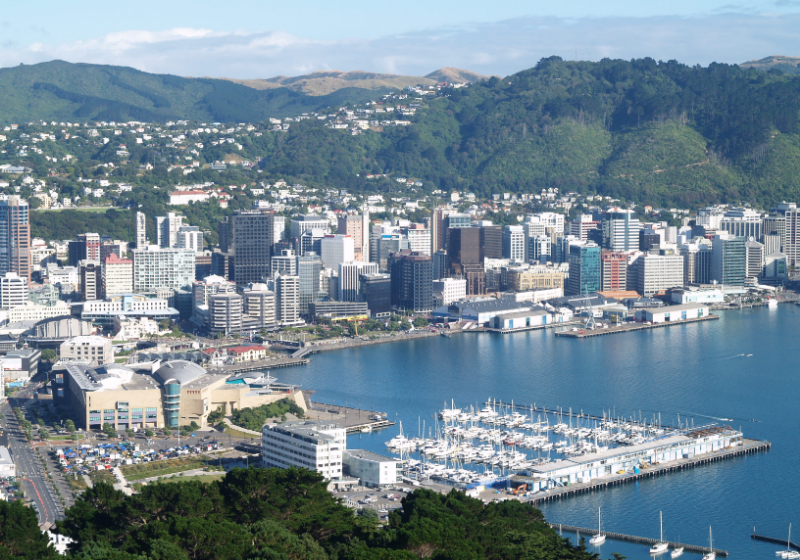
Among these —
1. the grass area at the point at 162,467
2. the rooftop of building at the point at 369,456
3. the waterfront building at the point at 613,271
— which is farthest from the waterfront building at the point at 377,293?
the rooftop of building at the point at 369,456

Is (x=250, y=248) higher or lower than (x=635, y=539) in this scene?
higher

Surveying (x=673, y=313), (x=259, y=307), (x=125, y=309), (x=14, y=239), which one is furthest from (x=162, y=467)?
(x=673, y=313)

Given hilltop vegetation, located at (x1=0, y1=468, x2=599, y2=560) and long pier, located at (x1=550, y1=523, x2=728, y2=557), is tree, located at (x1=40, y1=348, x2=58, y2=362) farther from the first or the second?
hilltop vegetation, located at (x1=0, y1=468, x2=599, y2=560)

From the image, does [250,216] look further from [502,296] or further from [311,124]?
[311,124]

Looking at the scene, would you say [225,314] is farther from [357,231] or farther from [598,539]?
[598,539]

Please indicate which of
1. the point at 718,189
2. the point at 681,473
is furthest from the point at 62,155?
the point at 681,473

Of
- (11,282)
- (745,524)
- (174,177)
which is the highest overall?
(174,177)
